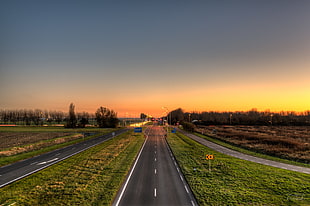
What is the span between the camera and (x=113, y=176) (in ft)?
77.5

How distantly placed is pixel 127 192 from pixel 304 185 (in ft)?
69.7

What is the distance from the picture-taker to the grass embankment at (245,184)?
17572 millimetres

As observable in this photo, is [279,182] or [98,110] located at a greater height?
[98,110]

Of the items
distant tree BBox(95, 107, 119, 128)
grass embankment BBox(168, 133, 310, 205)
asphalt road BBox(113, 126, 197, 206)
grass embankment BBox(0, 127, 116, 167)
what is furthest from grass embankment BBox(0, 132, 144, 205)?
distant tree BBox(95, 107, 119, 128)

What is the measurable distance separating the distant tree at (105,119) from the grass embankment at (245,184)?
11702 centimetres

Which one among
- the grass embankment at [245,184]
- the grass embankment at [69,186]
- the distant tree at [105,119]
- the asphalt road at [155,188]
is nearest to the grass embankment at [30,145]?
the grass embankment at [69,186]

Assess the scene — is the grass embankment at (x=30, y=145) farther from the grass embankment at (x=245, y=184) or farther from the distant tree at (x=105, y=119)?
the distant tree at (x=105, y=119)

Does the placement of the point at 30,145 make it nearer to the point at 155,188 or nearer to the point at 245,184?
the point at 155,188

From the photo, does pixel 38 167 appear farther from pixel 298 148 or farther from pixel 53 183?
pixel 298 148

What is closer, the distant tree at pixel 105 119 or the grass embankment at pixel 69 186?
the grass embankment at pixel 69 186

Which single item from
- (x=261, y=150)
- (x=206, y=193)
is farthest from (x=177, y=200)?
(x=261, y=150)

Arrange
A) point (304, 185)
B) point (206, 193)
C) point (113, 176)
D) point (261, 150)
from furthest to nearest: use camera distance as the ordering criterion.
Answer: point (261, 150) < point (113, 176) < point (304, 185) < point (206, 193)

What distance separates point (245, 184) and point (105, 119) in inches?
5045

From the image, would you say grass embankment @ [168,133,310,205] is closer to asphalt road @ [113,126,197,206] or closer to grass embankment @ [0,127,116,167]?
asphalt road @ [113,126,197,206]
